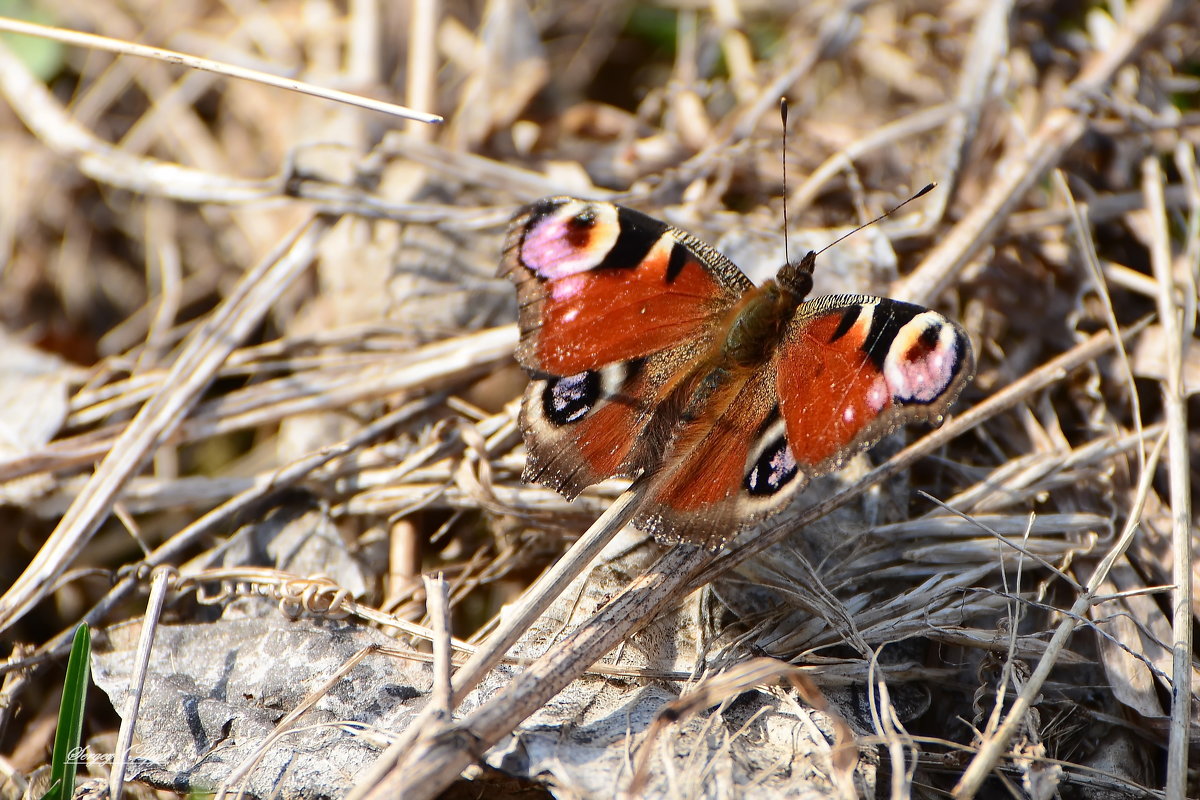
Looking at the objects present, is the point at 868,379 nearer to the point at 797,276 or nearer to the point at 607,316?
the point at 797,276

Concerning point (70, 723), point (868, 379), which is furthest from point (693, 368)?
point (70, 723)

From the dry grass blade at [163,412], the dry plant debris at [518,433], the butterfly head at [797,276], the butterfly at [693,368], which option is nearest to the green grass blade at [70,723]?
the dry plant debris at [518,433]

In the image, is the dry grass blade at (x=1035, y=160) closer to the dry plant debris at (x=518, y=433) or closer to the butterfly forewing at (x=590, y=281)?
the dry plant debris at (x=518, y=433)

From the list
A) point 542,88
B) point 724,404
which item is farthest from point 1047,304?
point 542,88

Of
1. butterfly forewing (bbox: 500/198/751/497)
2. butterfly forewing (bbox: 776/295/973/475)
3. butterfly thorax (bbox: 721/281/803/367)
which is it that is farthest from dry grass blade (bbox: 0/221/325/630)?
butterfly forewing (bbox: 776/295/973/475)

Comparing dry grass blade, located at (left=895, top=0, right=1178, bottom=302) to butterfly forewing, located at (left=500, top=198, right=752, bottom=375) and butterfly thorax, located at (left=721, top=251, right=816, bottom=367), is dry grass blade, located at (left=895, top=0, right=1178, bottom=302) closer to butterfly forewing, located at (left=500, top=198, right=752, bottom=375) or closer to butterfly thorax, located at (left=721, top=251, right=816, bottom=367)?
butterfly thorax, located at (left=721, top=251, right=816, bottom=367)

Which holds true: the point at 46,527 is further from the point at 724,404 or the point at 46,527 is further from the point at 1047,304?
the point at 1047,304
